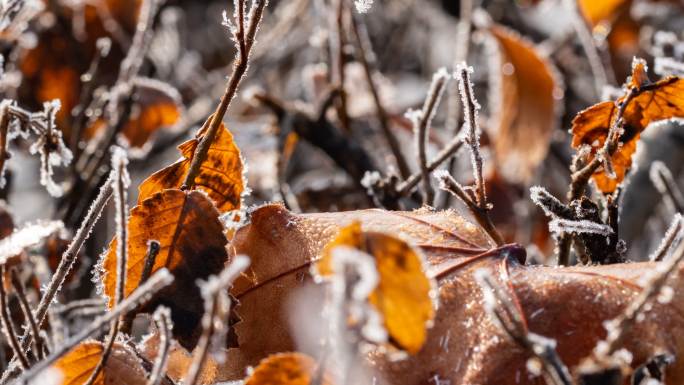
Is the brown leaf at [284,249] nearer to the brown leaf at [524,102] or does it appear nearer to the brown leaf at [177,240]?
the brown leaf at [177,240]

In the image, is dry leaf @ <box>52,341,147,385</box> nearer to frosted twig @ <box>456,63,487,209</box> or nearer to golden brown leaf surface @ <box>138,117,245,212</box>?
golden brown leaf surface @ <box>138,117,245,212</box>

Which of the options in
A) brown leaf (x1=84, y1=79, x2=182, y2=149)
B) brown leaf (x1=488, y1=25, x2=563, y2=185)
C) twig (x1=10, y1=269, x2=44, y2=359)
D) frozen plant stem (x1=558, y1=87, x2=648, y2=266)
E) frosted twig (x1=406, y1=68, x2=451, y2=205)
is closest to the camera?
twig (x1=10, y1=269, x2=44, y2=359)

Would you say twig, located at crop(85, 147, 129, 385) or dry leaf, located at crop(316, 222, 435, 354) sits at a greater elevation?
twig, located at crop(85, 147, 129, 385)

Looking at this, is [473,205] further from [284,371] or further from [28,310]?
[28,310]

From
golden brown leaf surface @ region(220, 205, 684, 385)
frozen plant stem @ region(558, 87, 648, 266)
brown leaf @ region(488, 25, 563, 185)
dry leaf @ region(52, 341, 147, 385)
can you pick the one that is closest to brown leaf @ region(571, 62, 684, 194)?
frozen plant stem @ region(558, 87, 648, 266)

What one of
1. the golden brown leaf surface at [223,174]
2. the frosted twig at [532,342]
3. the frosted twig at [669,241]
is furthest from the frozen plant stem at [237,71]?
the frosted twig at [669,241]

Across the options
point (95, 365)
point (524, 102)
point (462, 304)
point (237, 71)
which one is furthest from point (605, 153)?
point (524, 102)

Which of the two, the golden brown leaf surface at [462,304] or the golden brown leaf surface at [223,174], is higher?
the golden brown leaf surface at [223,174]
